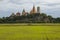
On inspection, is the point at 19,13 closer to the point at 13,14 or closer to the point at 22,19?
the point at 13,14

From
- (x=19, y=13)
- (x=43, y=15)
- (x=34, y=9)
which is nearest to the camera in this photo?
(x=43, y=15)

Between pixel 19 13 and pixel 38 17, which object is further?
pixel 19 13

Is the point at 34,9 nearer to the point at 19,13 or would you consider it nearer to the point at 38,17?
the point at 19,13

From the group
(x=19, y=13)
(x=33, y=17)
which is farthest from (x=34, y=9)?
(x=33, y=17)

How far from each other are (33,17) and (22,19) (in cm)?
790

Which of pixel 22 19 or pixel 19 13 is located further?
pixel 19 13

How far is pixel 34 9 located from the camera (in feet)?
444

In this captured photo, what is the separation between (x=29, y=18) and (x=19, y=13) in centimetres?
1820

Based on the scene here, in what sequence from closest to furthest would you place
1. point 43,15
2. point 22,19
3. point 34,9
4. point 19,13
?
point 22,19 → point 43,15 → point 19,13 → point 34,9

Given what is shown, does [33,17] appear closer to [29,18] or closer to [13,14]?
[29,18]

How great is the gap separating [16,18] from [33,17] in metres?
10.1

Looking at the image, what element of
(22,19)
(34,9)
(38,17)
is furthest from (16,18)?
(34,9)

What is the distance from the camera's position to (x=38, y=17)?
355 feet

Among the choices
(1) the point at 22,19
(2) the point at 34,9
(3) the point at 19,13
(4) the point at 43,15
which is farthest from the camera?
(2) the point at 34,9
